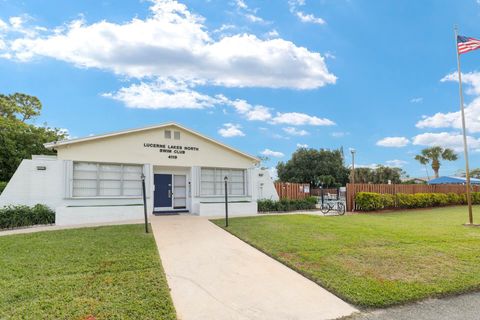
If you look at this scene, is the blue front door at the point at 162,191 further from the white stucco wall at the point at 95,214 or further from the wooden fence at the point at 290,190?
the wooden fence at the point at 290,190

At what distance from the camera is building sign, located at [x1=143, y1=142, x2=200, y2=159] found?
14484 mm

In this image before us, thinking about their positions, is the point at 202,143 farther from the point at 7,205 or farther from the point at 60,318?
the point at 60,318

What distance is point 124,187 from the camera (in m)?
14.0

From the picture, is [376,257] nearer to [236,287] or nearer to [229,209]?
[236,287]

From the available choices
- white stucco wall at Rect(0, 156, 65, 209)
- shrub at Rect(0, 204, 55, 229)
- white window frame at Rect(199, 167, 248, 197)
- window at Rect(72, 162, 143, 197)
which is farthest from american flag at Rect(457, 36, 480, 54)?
shrub at Rect(0, 204, 55, 229)

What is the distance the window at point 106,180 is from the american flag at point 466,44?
14.3 meters

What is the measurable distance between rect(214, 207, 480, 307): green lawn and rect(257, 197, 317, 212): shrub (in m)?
5.96

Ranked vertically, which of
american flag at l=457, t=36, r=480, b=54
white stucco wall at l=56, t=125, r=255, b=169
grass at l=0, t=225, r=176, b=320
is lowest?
grass at l=0, t=225, r=176, b=320

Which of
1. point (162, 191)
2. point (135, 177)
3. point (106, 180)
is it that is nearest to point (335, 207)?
point (162, 191)

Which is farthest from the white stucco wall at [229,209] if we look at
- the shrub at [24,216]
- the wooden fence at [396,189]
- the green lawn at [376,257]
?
the wooden fence at [396,189]

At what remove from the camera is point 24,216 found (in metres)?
11.6

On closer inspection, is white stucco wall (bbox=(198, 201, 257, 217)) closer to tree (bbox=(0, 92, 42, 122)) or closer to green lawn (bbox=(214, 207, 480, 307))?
green lawn (bbox=(214, 207, 480, 307))

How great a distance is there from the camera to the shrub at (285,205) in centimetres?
1672

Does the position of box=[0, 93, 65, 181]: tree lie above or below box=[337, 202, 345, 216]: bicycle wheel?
above
